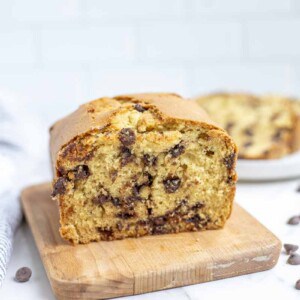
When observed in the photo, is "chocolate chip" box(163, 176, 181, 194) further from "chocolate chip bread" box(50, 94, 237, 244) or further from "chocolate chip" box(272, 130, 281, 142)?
"chocolate chip" box(272, 130, 281, 142)

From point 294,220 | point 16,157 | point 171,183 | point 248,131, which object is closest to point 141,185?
point 171,183

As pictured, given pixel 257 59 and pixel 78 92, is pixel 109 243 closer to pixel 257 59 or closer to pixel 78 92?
pixel 78 92

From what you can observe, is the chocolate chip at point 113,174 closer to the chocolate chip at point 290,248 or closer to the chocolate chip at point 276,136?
the chocolate chip at point 290,248

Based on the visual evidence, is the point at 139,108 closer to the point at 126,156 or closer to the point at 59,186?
the point at 126,156

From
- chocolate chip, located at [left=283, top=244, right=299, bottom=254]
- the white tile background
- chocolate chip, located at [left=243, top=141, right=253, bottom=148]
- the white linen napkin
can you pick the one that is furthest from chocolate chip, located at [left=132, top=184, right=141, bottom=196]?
the white tile background

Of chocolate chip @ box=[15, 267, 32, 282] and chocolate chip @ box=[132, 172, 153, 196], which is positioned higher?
chocolate chip @ box=[132, 172, 153, 196]

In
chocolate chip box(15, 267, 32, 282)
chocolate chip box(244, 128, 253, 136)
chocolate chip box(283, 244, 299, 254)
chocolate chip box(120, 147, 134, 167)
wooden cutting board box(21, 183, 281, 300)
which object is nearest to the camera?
wooden cutting board box(21, 183, 281, 300)
